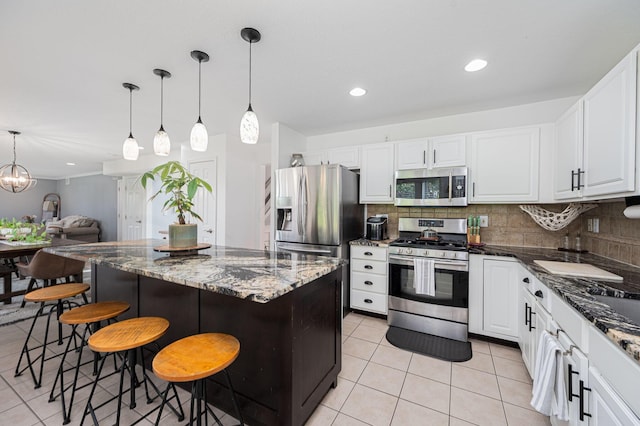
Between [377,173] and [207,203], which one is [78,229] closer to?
[207,203]

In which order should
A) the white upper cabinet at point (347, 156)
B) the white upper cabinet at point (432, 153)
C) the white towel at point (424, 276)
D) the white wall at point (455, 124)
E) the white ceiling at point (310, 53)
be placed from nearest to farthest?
the white ceiling at point (310, 53), the white towel at point (424, 276), the white wall at point (455, 124), the white upper cabinet at point (432, 153), the white upper cabinet at point (347, 156)

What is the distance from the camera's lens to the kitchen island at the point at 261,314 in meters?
1.36

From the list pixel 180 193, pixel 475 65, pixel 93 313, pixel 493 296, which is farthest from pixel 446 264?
pixel 93 313

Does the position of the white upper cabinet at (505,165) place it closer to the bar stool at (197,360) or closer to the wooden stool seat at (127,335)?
the bar stool at (197,360)

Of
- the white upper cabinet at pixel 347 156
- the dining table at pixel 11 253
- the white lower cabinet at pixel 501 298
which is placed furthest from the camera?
the white upper cabinet at pixel 347 156

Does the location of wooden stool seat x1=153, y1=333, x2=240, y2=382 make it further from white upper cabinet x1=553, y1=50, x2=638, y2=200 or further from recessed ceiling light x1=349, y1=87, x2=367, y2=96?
recessed ceiling light x1=349, y1=87, x2=367, y2=96

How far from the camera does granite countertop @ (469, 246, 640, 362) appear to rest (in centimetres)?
88

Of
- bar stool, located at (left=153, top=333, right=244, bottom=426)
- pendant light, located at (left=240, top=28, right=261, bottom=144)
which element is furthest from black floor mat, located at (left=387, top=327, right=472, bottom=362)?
pendant light, located at (left=240, top=28, right=261, bottom=144)

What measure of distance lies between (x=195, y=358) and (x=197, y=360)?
0.08 ft

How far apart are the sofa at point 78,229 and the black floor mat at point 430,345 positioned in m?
8.81

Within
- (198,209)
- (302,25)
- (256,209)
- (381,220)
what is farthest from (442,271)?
(198,209)

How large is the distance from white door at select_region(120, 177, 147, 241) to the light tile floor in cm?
458

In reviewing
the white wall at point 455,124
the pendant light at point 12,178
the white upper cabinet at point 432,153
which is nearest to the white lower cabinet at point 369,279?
the white upper cabinet at point 432,153

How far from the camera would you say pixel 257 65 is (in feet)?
7.09
